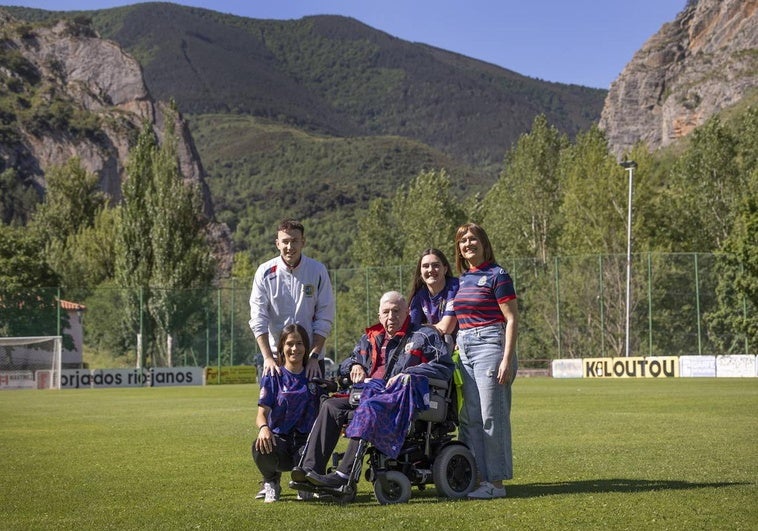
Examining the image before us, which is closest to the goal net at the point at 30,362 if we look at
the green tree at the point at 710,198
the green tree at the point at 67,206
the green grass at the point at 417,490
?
the green grass at the point at 417,490

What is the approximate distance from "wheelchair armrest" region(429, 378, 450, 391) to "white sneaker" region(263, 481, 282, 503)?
1305 mm

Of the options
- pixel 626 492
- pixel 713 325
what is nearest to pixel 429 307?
pixel 626 492

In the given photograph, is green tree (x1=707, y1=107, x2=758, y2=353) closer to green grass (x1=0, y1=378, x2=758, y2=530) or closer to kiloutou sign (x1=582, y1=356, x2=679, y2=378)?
kiloutou sign (x1=582, y1=356, x2=679, y2=378)

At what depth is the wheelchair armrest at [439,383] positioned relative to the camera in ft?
25.1

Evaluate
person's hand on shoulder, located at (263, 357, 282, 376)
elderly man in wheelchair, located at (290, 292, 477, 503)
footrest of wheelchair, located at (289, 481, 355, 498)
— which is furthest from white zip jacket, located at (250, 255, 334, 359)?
footrest of wheelchair, located at (289, 481, 355, 498)

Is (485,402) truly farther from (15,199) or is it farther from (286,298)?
(15,199)

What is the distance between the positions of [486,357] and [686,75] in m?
146

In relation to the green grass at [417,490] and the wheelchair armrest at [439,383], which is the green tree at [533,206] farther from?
the wheelchair armrest at [439,383]

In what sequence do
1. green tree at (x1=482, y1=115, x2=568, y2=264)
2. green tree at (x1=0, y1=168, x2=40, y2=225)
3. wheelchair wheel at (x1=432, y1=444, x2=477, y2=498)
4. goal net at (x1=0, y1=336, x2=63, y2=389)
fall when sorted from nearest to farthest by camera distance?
wheelchair wheel at (x1=432, y1=444, x2=477, y2=498) → goal net at (x1=0, y1=336, x2=63, y2=389) → green tree at (x1=482, y1=115, x2=568, y2=264) → green tree at (x1=0, y1=168, x2=40, y2=225)

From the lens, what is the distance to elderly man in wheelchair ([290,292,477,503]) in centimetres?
729

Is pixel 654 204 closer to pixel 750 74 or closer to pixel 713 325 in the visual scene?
pixel 713 325

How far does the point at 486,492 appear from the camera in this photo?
25.0 ft

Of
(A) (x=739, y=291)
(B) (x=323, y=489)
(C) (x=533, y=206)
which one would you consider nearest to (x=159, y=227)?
(C) (x=533, y=206)

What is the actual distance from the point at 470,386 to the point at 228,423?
9.69 meters
